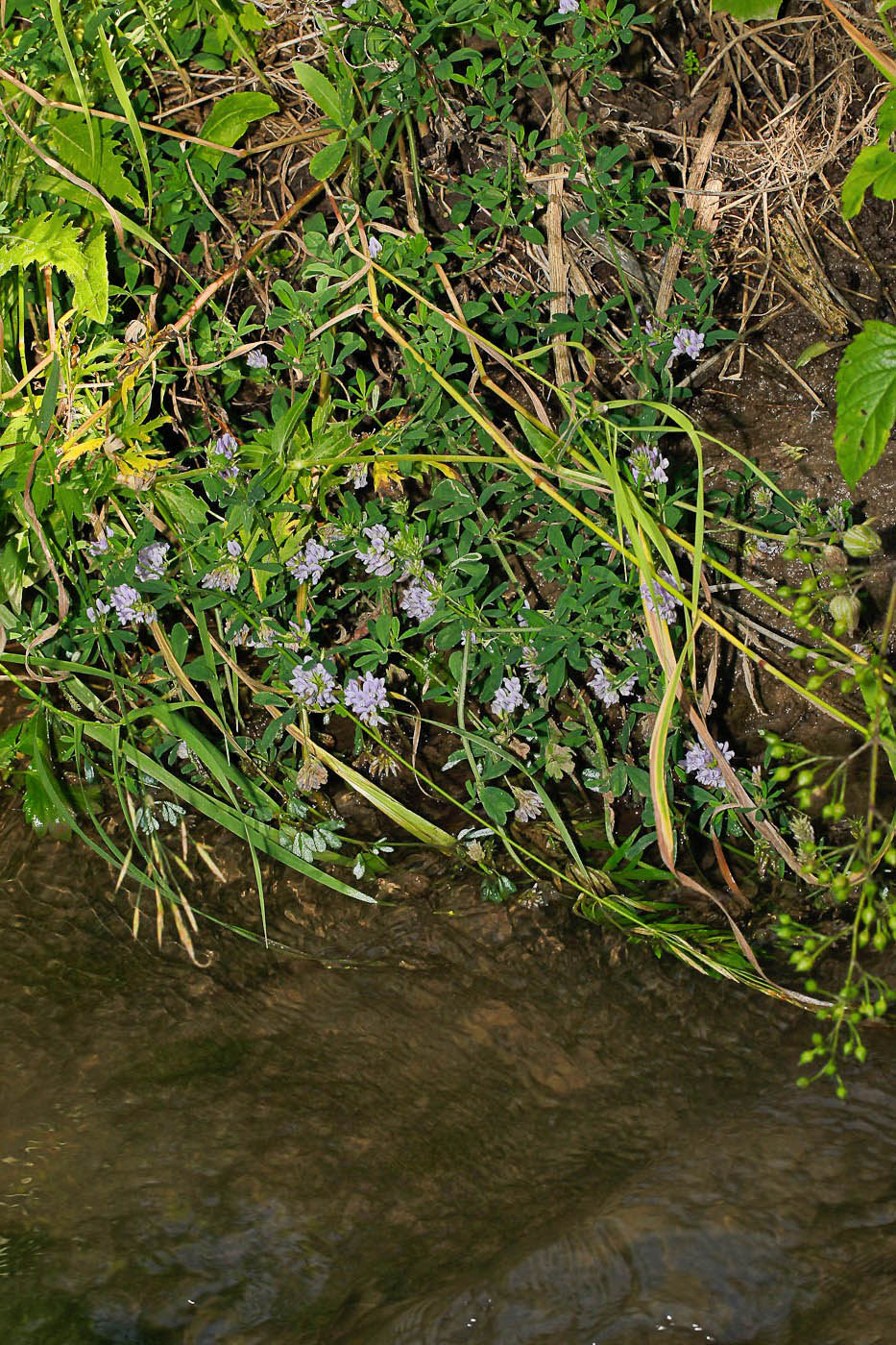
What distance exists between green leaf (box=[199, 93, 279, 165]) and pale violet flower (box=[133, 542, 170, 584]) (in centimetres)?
81

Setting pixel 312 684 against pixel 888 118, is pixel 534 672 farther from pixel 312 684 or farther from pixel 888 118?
pixel 888 118

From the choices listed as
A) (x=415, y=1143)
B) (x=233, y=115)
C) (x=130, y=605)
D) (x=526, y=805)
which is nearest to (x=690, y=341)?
(x=526, y=805)

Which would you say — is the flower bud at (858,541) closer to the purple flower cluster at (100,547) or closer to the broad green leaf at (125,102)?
the purple flower cluster at (100,547)

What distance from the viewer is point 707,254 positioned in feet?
7.52

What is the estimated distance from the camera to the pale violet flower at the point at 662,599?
1.81 metres

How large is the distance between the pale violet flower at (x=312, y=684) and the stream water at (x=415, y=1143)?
1.17 feet

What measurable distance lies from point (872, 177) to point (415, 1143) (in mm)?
1629

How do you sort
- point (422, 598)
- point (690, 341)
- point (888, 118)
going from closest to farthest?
1. point (888, 118)
2. point (422, 598)
3. point (690, 341)

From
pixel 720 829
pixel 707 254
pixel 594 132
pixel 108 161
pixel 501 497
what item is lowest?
pixel 720 829

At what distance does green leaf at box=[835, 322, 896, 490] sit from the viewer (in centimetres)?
161

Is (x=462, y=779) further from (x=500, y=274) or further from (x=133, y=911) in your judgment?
(x=500, y=274)

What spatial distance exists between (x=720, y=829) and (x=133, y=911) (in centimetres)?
108

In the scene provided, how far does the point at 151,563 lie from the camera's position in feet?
6.88

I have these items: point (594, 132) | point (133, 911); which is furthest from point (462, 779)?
point (594, 132)
